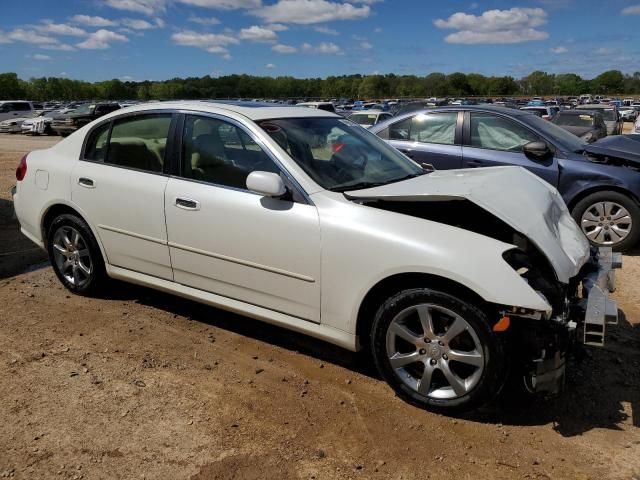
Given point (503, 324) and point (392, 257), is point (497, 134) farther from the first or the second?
point (503, 324)

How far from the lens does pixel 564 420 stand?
9.95ft

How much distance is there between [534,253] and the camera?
307 cm

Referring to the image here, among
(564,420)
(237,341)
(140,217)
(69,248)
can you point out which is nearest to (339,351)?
(237,341)

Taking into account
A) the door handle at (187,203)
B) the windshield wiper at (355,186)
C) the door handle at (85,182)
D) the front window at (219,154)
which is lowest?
the door handle at (187,203)

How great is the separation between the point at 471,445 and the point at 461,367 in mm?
412

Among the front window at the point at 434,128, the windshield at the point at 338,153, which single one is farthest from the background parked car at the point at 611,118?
the windshield at the point at 338,153

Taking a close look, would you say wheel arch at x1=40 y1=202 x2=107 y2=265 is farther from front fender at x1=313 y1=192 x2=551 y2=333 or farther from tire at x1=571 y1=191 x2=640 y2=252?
tire at x1=571 y1=191 x2=640 y2=252

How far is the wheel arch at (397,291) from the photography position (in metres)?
2.85

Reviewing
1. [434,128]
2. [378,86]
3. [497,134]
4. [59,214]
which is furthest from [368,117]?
[378,86]

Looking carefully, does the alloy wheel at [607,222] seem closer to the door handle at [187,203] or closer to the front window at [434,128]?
the front window at [434,128]

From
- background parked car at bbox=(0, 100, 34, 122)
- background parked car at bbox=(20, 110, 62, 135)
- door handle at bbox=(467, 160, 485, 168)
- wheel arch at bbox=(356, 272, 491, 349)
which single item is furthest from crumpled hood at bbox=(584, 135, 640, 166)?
→ background parked car at bbox=(0, 100, 34, 122)

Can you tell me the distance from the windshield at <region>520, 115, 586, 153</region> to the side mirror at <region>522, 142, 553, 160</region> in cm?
32

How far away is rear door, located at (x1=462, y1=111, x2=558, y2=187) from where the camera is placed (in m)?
6.42

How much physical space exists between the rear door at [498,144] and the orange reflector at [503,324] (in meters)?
4.08
